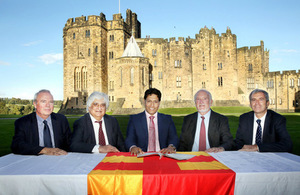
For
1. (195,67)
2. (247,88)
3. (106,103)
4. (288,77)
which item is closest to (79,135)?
(106,103)

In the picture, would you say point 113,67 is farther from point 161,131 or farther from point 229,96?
point 161,131

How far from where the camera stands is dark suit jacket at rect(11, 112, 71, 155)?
11.9ft

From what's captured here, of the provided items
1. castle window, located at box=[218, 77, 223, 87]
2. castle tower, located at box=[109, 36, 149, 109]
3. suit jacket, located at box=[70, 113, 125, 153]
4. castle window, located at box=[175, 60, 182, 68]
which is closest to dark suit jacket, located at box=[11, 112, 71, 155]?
suit jacket, located at box=[70, 113, 125, 153]

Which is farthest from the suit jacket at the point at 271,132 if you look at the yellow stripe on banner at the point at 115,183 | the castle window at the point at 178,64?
the castle window at the point at 178,64

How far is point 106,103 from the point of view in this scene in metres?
4.48

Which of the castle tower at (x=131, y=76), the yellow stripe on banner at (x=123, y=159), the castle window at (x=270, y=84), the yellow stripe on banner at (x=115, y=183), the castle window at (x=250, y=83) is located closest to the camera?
the yellow stripe on banner at (x=115, y=183)

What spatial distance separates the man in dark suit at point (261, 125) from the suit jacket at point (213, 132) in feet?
1.02

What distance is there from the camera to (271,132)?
14.6 ft

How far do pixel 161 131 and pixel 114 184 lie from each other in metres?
2.33

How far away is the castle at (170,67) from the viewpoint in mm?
39719

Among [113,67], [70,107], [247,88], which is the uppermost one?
[113,67]

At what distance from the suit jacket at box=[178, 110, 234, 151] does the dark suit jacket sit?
7.98ft

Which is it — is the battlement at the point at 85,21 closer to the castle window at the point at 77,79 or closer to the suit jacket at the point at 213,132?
the castle window at the point at 77,79

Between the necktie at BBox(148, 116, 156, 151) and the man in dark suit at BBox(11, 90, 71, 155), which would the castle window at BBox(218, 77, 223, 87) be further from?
the man in dark suit at BBox(11, 90, 71, 155)
